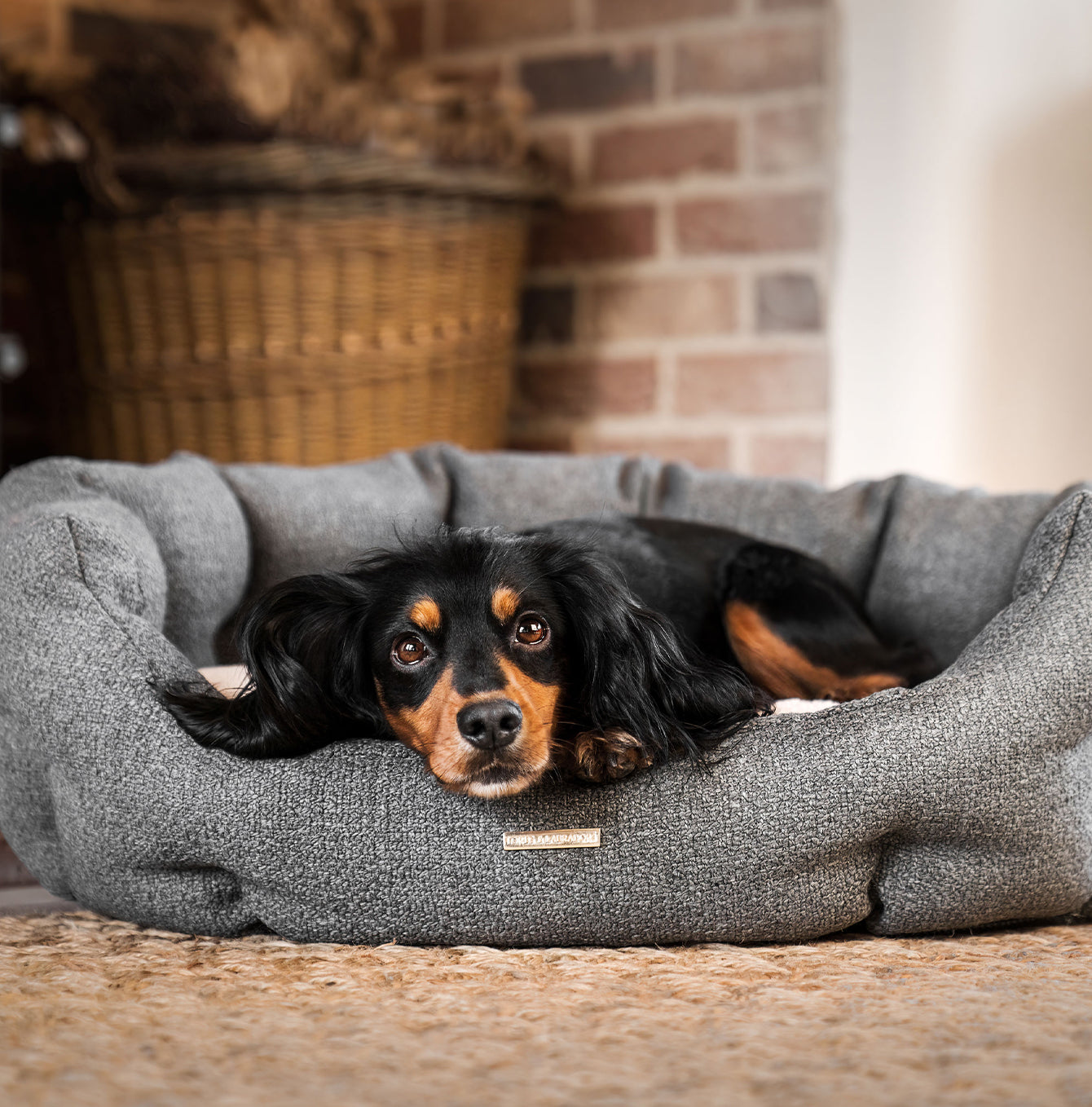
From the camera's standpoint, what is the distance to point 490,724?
1.37 metres

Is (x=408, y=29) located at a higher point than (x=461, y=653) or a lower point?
higher

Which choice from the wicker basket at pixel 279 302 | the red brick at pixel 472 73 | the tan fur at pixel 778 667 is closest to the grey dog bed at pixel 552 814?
the tan fur at pixel 778 667

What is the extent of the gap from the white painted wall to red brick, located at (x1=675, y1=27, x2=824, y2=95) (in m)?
0.09

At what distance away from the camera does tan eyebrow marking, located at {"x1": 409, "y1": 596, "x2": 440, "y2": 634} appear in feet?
5.13

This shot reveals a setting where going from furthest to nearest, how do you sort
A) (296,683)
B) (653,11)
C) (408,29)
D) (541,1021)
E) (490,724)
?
(408,29)
(653,11)
(296,683)
(490,724)
(541,1021)

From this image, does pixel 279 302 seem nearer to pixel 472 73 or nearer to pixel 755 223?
pixel 472 73

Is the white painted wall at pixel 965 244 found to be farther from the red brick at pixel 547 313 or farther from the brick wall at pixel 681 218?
the red brick at pixel 547 313

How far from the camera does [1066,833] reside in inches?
59.1

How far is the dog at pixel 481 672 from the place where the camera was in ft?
4.71

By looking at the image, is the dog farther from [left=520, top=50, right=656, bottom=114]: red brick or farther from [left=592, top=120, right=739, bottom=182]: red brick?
[left=520, top=50, right=656, bottom=114]: red brick

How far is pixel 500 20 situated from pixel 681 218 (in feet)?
2.30

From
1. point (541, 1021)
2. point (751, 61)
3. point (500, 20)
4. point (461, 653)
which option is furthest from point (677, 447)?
point (541, 1021)

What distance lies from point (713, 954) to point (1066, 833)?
17.2 inches

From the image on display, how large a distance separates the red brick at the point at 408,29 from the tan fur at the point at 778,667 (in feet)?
6.69
